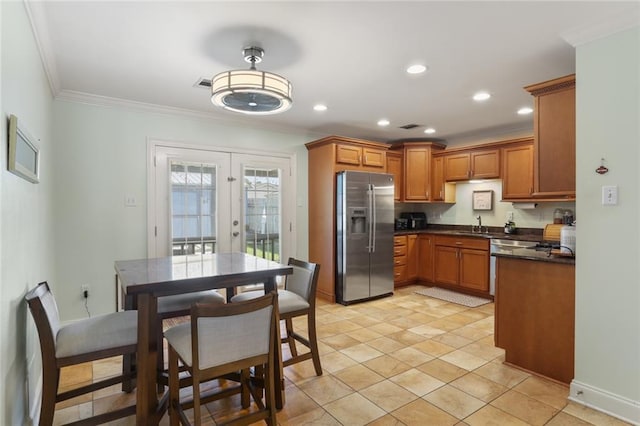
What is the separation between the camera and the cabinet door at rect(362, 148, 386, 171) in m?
4.83

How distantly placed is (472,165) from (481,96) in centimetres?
179

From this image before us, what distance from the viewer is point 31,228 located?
85.7 inches

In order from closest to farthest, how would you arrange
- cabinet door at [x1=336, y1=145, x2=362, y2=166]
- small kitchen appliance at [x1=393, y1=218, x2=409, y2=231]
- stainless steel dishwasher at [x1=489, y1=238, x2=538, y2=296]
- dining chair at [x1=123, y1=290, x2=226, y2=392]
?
dining chair at [x1=123, y1=290, x2=226, y2=392]
stainless steel dishwasher at [x1=489, y1=238, x2=538, y2=296]
cabinet door at [x1=336, y1=145, x2=362, y2=166]
small kitchen appliance at [x1=393, y1=218, x2=409, y2=231]

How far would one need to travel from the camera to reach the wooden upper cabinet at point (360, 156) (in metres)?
4.59

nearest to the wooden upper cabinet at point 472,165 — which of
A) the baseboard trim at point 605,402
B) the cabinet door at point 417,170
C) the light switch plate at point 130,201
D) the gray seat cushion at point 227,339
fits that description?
the cabinet door at point 417,170

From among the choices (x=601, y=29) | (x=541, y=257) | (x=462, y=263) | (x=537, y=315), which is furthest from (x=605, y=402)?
(x=462, y=263)

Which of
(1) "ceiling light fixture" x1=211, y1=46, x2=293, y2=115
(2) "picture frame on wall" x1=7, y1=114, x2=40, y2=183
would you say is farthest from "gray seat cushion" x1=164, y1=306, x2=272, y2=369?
(1) "ceiling light fixture" x1=211, y1=46, x2=293, y2=115

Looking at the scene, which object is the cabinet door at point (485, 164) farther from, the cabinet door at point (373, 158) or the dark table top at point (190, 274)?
the dark table top at point (190, 274)

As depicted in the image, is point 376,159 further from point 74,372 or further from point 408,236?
point 74,372

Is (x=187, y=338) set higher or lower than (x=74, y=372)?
higher

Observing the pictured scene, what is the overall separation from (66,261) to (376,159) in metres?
3.88

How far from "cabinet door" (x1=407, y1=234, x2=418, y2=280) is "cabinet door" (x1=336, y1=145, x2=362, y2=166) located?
5.04 feet

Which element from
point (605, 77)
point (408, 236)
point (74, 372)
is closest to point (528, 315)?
point (605, 77)

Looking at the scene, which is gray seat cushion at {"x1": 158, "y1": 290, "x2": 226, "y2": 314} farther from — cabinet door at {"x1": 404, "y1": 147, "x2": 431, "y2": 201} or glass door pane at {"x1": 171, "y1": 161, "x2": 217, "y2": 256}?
cabinet door at {"x1": 404, "y1": 147, "x2": 431, "y2": 201}
